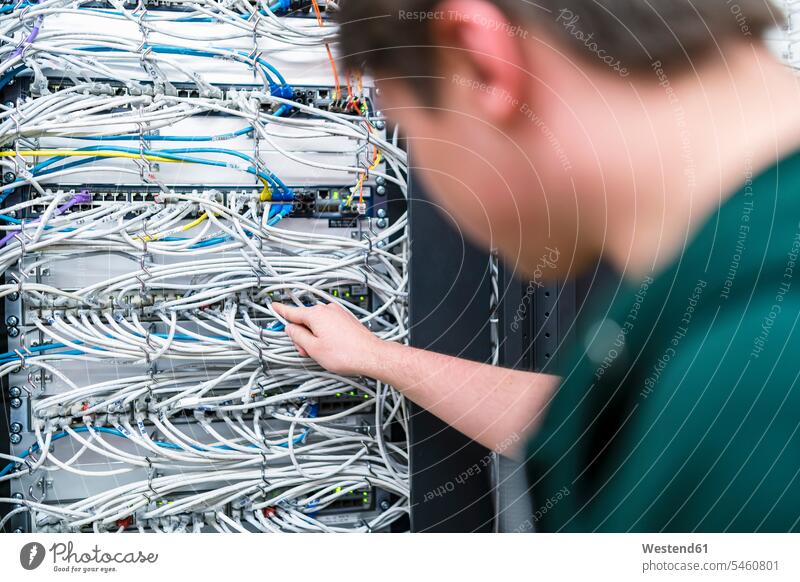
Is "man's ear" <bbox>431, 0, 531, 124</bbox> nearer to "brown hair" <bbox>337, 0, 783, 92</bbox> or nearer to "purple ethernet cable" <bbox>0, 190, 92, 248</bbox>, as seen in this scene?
"brown hair" <bbox>337, 0, 783, 92</bbox>

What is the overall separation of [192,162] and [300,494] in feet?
1.82

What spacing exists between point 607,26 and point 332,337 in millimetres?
554

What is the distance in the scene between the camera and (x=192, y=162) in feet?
2.71

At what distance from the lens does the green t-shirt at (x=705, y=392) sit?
588 millimetres

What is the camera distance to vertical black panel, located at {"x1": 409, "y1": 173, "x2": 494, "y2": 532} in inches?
31.4

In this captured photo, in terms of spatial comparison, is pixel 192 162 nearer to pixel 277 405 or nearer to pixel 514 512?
pixel 277 405

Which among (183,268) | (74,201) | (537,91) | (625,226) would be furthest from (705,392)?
(74,201)
